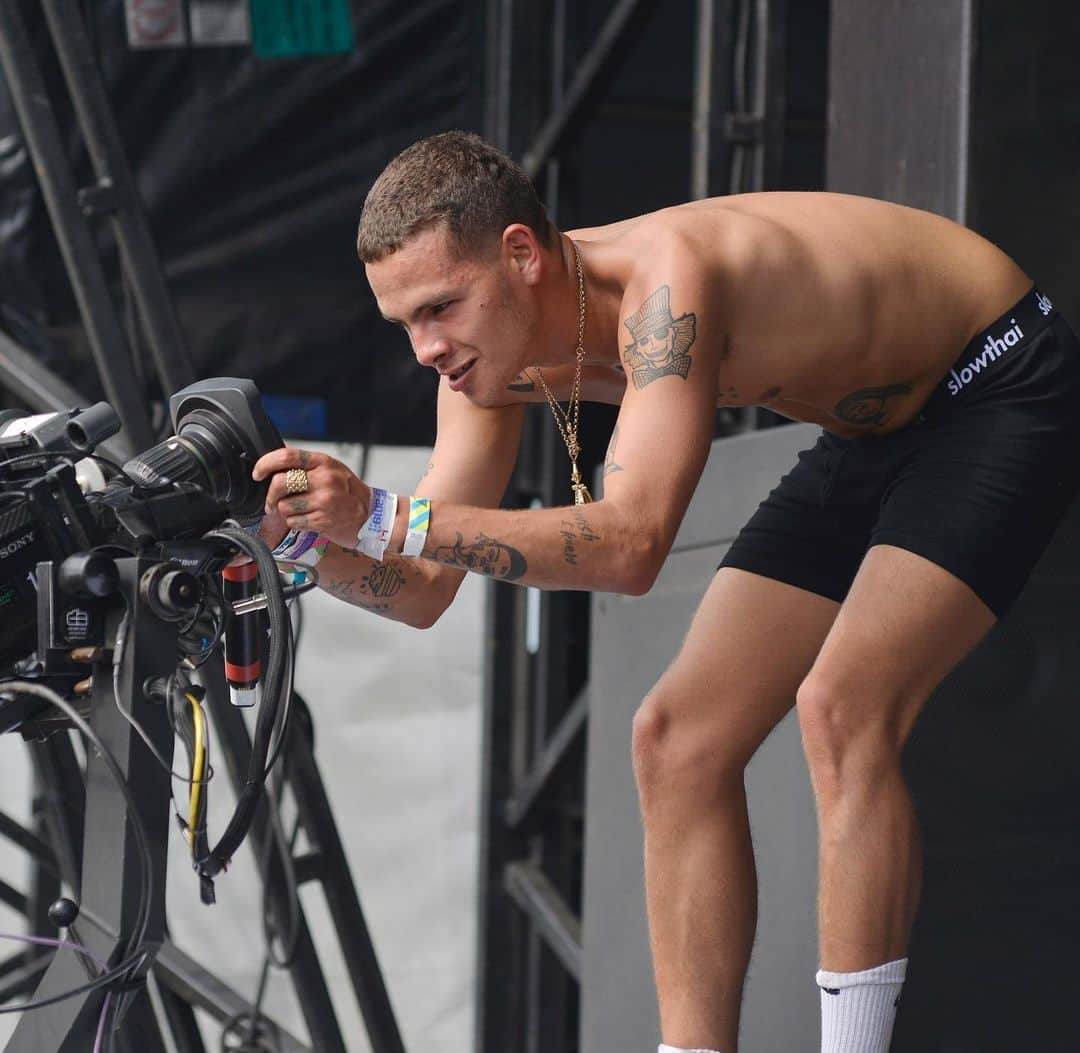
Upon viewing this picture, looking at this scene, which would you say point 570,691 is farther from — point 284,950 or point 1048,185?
point 1048,185

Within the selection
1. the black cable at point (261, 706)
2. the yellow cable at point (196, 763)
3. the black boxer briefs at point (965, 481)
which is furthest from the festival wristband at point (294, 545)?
the black boxer briefs at point (965, 481)

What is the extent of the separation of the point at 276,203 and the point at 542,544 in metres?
2.54

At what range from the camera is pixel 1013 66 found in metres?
2.63

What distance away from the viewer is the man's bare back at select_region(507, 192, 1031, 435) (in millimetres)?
1961

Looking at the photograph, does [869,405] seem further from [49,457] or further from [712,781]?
[49,457]

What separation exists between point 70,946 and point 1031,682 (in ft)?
5.69

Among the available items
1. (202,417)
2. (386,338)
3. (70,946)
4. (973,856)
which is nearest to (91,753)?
(70,946)

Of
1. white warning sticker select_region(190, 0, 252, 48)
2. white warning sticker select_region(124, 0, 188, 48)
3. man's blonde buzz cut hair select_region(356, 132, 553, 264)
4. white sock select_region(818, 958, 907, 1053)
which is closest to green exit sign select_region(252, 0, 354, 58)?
white warning sticker select_region(190, 0, 252, 48)

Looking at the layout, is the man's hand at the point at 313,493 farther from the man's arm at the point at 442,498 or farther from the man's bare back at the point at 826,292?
the man's bare back at the point at 826,292

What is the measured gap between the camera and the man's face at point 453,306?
1952 millimetres

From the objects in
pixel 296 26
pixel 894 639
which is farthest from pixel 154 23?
pixel 894 639

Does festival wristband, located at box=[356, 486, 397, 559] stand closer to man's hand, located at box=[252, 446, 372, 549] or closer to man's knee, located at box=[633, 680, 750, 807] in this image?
man's hand, located at box=[252, 446, 372, 549]

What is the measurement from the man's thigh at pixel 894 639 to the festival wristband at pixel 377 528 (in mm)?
565

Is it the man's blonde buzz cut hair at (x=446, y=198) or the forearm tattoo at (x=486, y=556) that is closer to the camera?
the forearm tattoo at (x=486, y=556)
